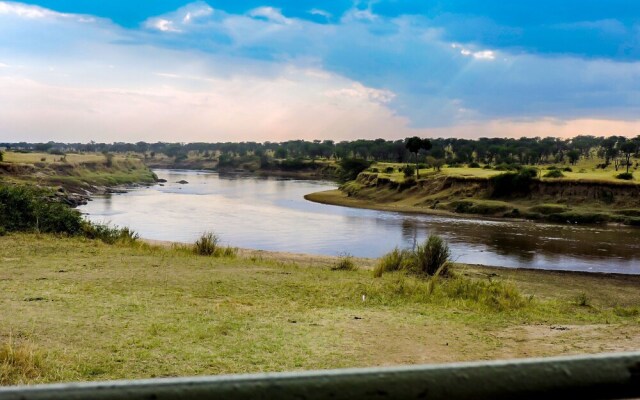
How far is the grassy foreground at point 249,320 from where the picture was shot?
753cm

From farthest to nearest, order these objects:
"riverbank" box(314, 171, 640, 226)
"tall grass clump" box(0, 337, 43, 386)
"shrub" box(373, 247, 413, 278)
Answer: "riverbank" box(314, 171, 640, 226) → "shrub" box(373, 247, 413, 278) → "tall grass clump" box(0, 337, 43, 386)

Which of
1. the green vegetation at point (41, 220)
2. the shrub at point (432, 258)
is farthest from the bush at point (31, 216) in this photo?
the shrub at point (432, 258)

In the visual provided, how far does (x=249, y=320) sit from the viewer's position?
9836mm

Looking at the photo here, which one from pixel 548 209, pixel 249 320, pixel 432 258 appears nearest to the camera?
pixel 249 320

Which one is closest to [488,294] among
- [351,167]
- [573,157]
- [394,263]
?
[394,263]

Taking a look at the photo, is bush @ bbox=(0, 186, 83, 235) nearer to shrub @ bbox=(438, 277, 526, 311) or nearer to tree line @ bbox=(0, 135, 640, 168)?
shrub @ bbox=(438, 277, 526, 311)

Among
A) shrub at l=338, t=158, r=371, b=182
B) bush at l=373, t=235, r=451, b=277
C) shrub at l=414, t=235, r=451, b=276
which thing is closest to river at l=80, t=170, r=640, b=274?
bush at l=373, t=235, r=451, b=277

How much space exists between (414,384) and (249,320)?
879 cm

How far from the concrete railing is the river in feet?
67.8

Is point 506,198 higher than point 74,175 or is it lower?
higher

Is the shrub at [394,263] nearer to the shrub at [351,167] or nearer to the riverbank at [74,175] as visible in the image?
the riverbank at [74,175]

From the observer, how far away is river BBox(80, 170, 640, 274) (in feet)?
95.8

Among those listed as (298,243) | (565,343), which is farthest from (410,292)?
(298,243)

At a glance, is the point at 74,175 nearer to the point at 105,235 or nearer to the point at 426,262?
the point at 105,235
